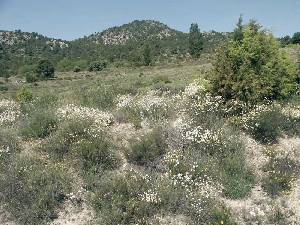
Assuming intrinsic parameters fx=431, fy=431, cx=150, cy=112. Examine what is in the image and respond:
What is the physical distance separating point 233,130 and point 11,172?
20.4 feet

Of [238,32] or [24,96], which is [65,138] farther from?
[24,96]

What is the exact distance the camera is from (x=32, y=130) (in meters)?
12.3

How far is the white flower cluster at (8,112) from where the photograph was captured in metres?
13.4

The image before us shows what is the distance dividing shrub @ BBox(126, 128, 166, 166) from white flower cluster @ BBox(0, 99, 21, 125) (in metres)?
4.37

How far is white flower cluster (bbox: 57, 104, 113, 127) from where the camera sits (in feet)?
40.9

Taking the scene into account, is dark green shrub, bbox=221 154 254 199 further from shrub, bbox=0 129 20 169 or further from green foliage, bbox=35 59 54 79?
green foliage, bbox=35 59 54 79

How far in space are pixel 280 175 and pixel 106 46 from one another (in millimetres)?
109711

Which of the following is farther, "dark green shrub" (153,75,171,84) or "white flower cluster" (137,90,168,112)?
"dark green shrub" (153,75,171,84)

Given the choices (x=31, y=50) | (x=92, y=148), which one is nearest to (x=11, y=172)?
(x=92, y=148)

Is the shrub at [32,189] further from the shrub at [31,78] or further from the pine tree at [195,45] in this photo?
the pine tree at [195,45]

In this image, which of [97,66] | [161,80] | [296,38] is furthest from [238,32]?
[97,66]

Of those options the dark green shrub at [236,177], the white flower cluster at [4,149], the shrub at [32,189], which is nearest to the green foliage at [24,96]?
the white flower cluster at [4,149]

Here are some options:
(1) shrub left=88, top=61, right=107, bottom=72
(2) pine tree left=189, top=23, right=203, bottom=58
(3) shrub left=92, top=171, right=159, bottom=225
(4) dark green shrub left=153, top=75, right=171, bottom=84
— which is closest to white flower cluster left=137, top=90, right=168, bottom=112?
(3) shrub left=92, top=171, right=159, bottom=225

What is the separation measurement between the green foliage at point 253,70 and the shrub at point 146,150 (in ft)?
11.6
